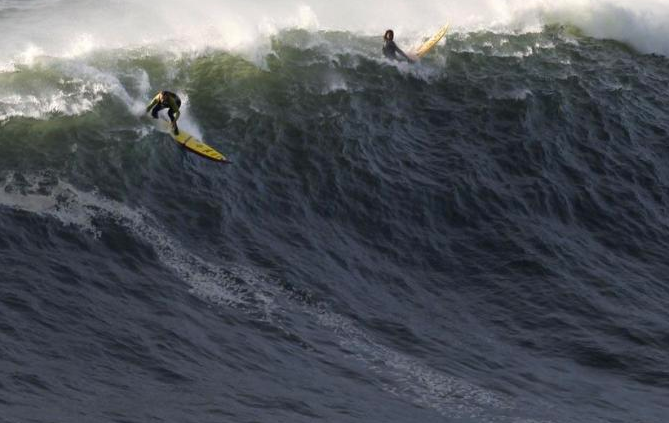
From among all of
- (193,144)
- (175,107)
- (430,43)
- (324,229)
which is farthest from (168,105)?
(430,43)

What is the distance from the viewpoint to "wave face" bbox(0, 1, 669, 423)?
22.5 metres

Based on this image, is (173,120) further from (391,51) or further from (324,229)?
(391,51)

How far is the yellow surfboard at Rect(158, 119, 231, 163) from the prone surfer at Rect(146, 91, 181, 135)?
7.4 inches

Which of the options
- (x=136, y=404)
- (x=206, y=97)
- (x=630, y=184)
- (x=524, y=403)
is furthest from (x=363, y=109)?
(x=136, y=404)

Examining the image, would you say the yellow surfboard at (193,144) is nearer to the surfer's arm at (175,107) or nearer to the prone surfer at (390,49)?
the surfer's arm at (175,107)

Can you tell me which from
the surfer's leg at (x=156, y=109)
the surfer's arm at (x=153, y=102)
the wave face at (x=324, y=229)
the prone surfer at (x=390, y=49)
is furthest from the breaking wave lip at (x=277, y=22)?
the surfer's leg at (x=156, y=109)

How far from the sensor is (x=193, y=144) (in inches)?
1195

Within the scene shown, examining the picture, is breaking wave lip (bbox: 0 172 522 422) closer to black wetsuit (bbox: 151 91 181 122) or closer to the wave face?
the wave face

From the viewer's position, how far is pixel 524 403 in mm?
23531

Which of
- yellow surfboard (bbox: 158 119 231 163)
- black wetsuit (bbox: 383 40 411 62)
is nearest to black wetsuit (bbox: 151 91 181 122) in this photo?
yellow surfboard (bbox: 158 119 231 163)

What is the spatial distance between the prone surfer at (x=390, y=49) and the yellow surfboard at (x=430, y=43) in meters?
0.96

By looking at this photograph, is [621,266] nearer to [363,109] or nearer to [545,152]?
[545,152]

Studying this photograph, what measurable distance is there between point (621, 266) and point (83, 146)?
46.4 ft

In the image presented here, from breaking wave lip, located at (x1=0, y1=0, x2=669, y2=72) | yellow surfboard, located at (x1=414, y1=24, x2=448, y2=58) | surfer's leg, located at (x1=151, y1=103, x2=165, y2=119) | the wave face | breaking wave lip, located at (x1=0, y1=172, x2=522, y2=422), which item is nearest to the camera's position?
the wave face
